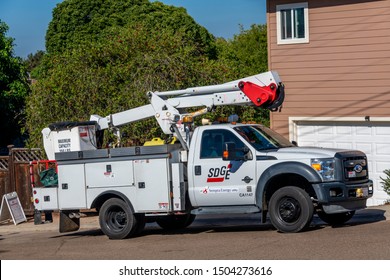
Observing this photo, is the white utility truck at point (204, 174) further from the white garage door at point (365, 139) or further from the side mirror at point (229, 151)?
the white garage door at point (365, 139)

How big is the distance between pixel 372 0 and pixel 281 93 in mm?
6680

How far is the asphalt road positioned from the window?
5.70 meters

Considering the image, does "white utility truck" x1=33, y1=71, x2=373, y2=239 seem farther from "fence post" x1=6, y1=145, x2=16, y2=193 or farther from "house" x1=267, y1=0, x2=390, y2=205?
"fence post" x1=6, y1=145, x2=16, y2=193

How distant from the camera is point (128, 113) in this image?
55.0 feet

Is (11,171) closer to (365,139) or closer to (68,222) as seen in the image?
(68,222)

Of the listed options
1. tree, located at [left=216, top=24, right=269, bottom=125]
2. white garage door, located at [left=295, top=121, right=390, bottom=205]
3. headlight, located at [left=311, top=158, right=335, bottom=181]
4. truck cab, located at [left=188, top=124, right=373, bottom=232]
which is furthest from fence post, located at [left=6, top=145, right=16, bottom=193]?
tree, located at [left=216, top=24, right=269, bottom=125]

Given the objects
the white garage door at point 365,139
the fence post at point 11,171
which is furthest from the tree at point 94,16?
the white garage door at point 365,139

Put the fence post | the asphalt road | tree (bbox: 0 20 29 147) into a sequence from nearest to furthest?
1. the asphalt road
2. the fence post
3. tree (bbox: 0 20 29 147)

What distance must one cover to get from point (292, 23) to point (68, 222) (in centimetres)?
854

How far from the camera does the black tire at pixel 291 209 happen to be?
44.8ft

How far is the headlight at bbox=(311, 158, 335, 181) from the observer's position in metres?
13.7

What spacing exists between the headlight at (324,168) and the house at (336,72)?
22.5ft

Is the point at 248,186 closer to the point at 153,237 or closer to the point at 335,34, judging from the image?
the point at 153,237

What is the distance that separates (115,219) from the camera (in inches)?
618
